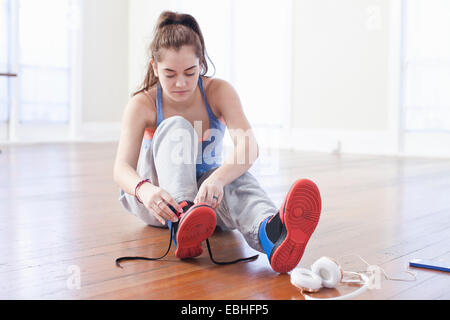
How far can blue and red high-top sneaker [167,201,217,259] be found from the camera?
1083 millimetres

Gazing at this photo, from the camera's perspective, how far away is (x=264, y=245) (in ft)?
3.76

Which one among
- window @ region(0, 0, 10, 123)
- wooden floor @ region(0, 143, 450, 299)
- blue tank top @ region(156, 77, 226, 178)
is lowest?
wooden floor @ region(0, 143, 450, 299)

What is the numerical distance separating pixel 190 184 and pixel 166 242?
0.74 feet

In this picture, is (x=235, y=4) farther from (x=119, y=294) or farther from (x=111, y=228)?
(x=119, y=294)

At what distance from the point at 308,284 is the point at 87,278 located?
1.44ft

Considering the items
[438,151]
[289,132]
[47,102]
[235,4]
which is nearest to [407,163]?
[438,151]

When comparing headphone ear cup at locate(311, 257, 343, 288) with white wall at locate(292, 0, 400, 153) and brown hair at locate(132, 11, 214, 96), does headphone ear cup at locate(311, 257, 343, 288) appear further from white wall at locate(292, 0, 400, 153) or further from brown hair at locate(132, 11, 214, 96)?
white wall at locate(292, 0, 400, 153)

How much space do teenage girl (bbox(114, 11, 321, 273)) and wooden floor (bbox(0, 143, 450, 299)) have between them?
81 mm

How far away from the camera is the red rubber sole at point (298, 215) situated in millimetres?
1039

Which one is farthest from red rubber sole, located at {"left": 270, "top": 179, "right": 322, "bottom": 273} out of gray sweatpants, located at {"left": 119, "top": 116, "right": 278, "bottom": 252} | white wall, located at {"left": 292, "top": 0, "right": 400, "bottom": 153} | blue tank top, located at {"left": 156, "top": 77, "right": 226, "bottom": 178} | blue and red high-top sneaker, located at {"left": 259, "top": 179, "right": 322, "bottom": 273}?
white wall, located at {"left": 292, "top": 0, "right": 400, "bottom": 153}

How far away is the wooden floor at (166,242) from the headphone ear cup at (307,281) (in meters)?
0.02

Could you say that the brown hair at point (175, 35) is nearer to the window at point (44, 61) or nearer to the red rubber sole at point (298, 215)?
the red rubber sole at point (298, 215)

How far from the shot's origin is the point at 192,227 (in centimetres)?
111

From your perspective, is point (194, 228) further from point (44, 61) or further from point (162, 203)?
point (44, 61)
